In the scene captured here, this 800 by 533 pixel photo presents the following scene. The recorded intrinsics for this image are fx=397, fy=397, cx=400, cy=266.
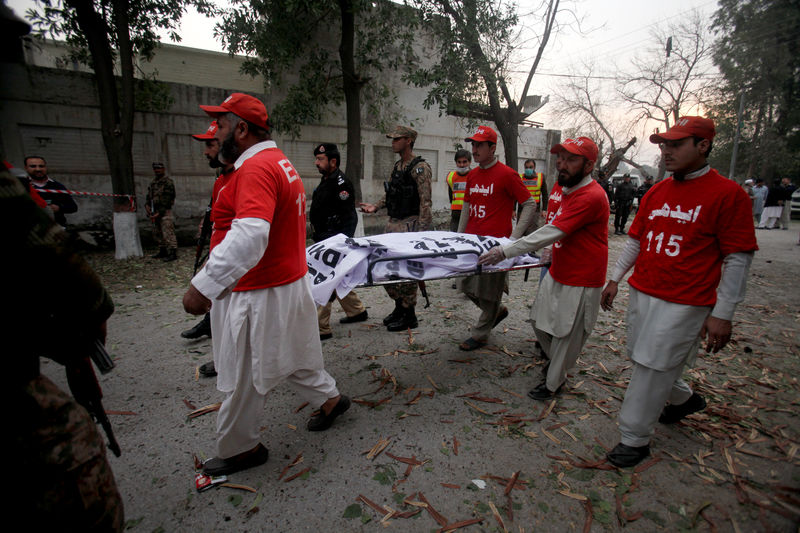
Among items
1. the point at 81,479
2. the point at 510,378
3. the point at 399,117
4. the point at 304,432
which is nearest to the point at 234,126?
the point at 81,479

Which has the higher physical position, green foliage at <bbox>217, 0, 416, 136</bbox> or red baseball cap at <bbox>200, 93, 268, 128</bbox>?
green foliage at <bbox>217, 0, 416, 136</bbox>

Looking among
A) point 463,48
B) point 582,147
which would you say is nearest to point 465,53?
point 463,48

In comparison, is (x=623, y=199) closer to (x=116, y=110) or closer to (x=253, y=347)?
(x=253, y=347)

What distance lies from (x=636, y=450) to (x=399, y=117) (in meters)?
12.8

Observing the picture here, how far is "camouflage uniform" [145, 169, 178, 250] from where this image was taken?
9.00 meters

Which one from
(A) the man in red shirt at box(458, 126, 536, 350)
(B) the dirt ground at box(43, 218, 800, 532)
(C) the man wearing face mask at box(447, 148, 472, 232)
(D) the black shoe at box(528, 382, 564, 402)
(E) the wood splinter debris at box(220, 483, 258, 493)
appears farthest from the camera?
(C) the man wearing face mask at box(447, 148, 472, 232)

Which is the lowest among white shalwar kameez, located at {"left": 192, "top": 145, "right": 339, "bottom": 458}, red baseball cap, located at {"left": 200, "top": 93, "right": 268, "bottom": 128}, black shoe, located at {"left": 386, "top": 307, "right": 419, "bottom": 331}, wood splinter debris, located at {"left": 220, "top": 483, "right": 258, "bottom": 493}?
wood splinter debris, located at {"left": 220, "top": 483, "right": 258, "bottom": 493}

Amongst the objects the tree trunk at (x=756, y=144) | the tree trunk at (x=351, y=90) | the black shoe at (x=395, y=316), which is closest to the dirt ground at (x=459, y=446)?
the black shoe at (x=395, y=316)

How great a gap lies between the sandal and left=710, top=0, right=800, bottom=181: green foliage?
31478 millimetres

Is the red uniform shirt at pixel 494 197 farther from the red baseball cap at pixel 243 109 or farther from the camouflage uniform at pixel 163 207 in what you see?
the camouflage uniform at pixel 163 207

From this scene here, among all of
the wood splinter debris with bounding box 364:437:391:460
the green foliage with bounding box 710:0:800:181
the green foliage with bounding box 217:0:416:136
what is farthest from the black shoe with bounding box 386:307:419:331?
the green foliage with bounding box 710:0:800:181

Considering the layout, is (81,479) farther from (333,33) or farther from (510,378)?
(333,33)

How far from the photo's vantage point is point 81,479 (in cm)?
125

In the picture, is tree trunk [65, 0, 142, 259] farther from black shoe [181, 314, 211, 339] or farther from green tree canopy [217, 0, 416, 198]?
black shoe [181, 314, 211, 339]
